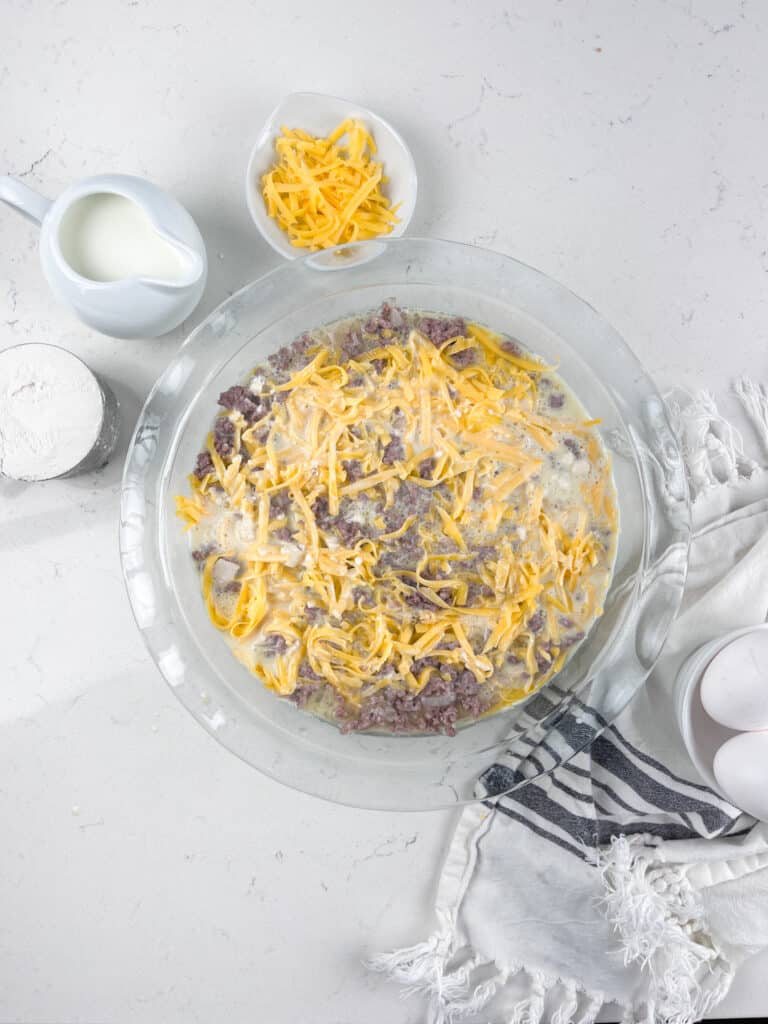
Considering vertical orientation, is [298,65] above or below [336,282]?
above

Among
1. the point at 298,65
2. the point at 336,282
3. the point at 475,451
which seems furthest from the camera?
the point at 298,65

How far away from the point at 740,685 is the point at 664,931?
0.46 metres

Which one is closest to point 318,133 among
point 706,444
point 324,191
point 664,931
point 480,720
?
point 324,191

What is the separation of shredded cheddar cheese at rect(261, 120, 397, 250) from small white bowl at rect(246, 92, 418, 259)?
1cm

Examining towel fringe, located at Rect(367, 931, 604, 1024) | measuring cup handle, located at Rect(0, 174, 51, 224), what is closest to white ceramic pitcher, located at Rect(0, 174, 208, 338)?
measuring cup handle, located at Rect(0, 174, 51, 224)

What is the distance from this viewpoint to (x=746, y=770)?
3.76 ft

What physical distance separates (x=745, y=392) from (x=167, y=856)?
1.24 metres

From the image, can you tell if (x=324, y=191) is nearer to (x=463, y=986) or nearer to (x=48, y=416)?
(x=48, y=416)

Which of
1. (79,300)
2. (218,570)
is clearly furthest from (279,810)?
(79,300)

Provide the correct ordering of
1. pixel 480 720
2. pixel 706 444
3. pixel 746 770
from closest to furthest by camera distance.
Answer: pixel 746 770 < pixel 480 720 < pixel 706 444

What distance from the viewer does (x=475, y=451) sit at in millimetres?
Result: 1169

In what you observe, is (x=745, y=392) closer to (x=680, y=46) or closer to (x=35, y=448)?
(x=680, y=46)

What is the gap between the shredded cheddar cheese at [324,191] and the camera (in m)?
1.28

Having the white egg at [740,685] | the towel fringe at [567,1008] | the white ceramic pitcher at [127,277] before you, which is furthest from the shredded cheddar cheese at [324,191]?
the towel fringe at [567,1008]
